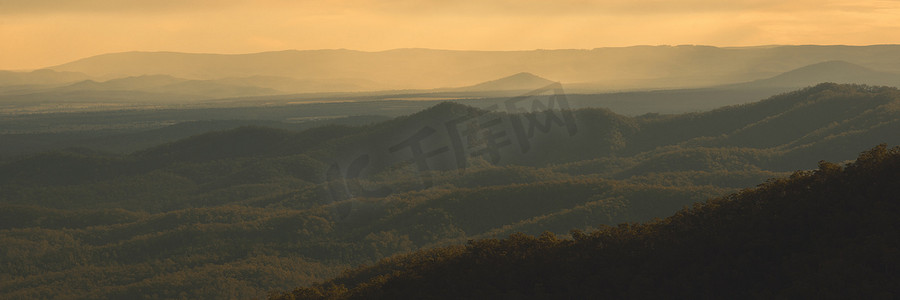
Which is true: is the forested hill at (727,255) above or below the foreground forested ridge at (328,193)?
above

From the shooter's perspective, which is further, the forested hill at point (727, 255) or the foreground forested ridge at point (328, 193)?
the foreground forested ridge at point (328, 193)

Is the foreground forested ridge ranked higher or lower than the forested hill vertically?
lower

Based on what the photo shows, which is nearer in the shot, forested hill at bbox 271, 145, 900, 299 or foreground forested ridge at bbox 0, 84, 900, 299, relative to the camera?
forested hill at bbox 271, 145, 900, 299

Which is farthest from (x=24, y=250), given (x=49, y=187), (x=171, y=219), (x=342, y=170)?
(x=342, y=170)

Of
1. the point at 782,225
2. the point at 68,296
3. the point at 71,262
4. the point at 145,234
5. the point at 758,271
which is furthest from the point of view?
the point at 145,234

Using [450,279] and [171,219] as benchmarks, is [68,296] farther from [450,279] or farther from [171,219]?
[450,279]
